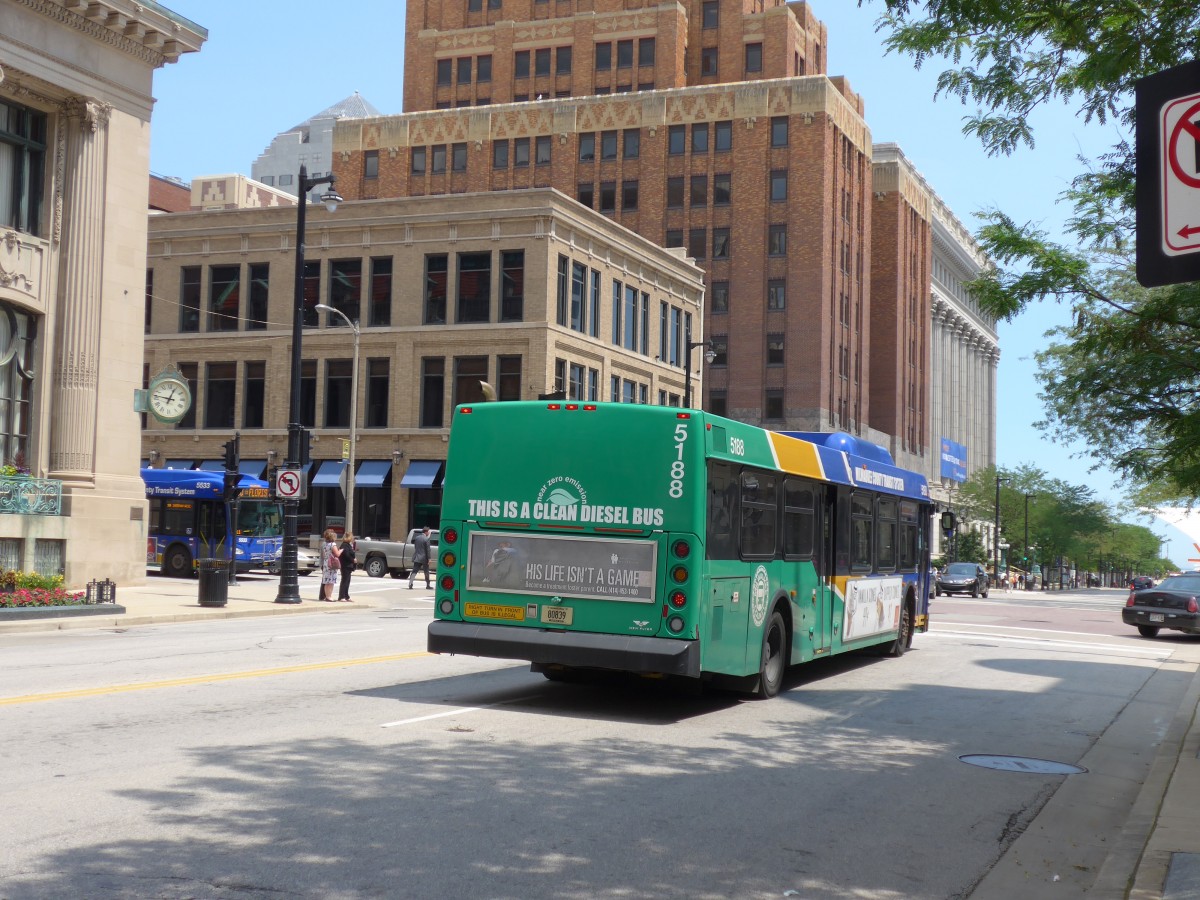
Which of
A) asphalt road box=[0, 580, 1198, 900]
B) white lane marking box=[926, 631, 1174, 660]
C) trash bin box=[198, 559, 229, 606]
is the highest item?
trash bin box=[198, 559, 229, 606]

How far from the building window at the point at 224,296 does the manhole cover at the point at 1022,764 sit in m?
51.9

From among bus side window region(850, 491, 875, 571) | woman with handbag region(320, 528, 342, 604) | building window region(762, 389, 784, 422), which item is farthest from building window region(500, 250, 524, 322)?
bus side window region(850, 491, 875, 571)

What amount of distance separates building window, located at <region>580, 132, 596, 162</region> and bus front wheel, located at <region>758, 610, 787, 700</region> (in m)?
67.4

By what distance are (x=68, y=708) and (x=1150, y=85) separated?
392 inches

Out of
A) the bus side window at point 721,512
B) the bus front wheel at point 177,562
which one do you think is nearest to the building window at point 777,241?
the bus front wheel at point 177,562

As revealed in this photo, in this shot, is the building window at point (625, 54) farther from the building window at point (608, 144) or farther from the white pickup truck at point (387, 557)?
the white pickup truck at point (387, 557)

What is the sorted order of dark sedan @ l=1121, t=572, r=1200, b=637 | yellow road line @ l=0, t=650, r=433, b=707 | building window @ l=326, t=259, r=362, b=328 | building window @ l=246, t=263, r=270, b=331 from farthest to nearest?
building window @ l=246, t=263, r=270, b=331, building window @ l=326, t=259, r=362, b=328, dark sedan @ l=1121, t=572, r=1200, b=637, yellow road line @ l=0, t=650, r=433, b=707

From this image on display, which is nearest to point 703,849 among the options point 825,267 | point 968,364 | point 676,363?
point 676,363

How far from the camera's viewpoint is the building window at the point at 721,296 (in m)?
76.1

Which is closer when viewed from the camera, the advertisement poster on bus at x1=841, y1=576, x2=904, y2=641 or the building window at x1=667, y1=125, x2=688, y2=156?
→ the advertisement poster on bus at x1=841, y1=576, x2=904, y2=641

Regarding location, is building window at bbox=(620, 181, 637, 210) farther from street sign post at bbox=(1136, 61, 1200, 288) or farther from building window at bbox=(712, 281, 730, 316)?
street sign post at bbox=(1136, 61, 1200, 288)

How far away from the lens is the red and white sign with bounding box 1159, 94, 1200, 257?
4.76 m

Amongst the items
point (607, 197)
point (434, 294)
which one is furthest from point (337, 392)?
point (607, 197)

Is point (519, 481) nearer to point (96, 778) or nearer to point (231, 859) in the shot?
point (96, 778)
